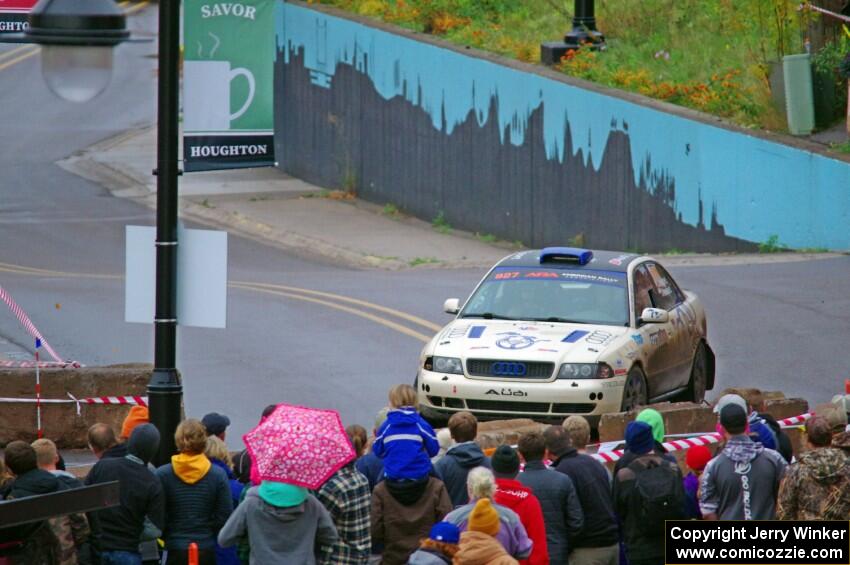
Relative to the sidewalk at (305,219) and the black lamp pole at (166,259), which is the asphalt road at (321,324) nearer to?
the black lamp pole at (166,259)

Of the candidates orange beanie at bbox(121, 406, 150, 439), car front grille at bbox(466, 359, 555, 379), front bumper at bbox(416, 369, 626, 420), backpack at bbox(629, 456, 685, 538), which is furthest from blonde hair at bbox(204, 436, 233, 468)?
car front grille at bbox(466, 359, 555, 379)

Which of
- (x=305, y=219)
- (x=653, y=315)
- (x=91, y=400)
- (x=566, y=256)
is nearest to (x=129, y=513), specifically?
(x=91, y=400)

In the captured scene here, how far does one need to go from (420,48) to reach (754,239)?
1084 cm

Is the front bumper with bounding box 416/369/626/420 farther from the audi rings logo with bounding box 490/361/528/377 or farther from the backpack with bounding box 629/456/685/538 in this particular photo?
the backpack with bounding box 629/456/685/538

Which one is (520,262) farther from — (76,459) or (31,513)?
(31,513)

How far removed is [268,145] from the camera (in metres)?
10.8

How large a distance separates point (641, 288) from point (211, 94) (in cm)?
612

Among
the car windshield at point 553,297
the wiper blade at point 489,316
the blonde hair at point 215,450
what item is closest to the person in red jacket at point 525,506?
the blonde hair at point 215,450

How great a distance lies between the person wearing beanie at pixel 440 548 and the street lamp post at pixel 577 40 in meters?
24.9

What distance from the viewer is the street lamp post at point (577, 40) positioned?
103ft

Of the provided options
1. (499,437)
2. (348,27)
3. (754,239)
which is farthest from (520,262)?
(348,27)

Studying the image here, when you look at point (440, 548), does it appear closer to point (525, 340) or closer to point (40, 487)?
point (40, 487)

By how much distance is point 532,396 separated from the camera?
13484 millimetres

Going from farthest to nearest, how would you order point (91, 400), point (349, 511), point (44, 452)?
point (91, 400) → point (44, 452) → point (349, 511)
